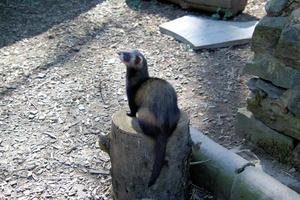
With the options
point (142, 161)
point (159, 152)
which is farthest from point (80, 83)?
point (159, 152)

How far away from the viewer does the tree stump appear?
305cm

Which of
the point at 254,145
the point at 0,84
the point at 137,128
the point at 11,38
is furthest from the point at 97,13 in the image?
the point at 137,128

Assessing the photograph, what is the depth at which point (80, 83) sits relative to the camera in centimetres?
505

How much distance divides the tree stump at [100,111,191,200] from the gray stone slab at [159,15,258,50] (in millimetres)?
2663

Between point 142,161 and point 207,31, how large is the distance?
10.5 ft

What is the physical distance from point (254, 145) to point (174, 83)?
1324 millimetres

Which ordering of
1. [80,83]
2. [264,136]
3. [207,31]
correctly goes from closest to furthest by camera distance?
[264,136], [80,83], [207,31]

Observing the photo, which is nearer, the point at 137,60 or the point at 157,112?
the point at 157,112

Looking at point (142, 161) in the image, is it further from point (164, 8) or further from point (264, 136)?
point (164, 8)

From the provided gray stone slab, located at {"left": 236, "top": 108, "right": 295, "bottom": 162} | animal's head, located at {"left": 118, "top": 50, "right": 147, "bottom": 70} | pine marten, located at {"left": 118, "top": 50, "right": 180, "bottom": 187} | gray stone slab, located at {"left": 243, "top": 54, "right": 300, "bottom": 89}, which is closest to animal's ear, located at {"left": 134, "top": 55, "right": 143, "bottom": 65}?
animal's head, located at {"left": 118, "top": 50, "right": 147, "bottom": 70}

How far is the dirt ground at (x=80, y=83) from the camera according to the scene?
12.5 ft

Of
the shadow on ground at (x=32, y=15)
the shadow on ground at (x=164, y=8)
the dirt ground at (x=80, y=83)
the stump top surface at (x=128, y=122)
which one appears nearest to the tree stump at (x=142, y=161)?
the stump top surface at (x=128, y=122)

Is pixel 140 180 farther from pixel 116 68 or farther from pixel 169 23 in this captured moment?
pixel 169 23

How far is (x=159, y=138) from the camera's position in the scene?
2973 millimetres
